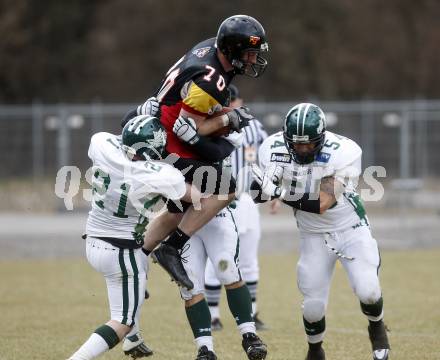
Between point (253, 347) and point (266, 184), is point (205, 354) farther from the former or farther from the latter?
point (266, 184)

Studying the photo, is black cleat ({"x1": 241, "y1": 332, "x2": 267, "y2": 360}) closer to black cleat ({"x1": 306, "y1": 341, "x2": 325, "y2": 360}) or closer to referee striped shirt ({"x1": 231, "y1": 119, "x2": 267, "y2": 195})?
black cleat ({"x1": 306, "y1": 341, "x2": 325, "y2": 360})

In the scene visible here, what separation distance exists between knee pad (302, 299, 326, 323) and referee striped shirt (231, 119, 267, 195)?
2.60m

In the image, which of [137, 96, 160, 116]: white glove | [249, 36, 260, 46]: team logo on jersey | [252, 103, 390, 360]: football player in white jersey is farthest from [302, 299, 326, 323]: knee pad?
[249, 36, 260, 46]: team logo on jersey

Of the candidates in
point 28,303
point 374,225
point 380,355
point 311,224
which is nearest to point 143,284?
point 311,224

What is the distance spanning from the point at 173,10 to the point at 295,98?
5173 millimetres

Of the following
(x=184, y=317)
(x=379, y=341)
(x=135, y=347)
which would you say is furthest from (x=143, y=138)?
(x=184, y=317)

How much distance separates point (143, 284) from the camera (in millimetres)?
5938

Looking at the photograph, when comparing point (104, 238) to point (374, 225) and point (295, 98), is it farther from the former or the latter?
point (295, 98)

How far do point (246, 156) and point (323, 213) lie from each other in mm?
2724

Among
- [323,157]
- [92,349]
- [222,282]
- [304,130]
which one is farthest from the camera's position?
[222,282]

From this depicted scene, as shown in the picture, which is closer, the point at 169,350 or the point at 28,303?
the point at 169,350

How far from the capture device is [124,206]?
5.77 metres

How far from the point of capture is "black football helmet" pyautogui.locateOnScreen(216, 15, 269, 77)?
619 cm

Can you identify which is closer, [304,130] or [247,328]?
[304,130]
